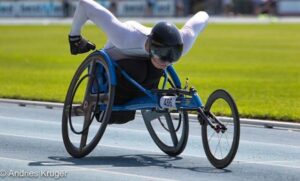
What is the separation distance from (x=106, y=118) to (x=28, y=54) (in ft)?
79.1

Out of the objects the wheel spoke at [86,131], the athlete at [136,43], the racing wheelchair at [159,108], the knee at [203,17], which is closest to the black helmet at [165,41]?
the athlete at [136,43]

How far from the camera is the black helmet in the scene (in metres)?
9.24

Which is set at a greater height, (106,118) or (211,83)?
(106,118)

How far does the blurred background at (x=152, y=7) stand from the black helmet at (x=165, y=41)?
220ft

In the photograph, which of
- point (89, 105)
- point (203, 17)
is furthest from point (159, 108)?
point (203, 17)

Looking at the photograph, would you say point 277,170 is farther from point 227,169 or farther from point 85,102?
point 85,102

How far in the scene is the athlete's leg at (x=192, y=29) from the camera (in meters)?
9.72

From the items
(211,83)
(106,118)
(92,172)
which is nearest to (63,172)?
(92,172)

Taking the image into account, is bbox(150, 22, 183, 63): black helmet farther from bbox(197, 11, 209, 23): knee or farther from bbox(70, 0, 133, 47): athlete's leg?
bbox(197, 11, 209, 23): knee

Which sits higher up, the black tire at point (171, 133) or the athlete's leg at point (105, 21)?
the athlete's leg at point (105, 21)

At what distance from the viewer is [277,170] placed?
9.24 meters

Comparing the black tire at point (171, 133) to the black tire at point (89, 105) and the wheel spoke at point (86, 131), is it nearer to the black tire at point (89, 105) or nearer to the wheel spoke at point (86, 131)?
the black tire at point (89, 105)

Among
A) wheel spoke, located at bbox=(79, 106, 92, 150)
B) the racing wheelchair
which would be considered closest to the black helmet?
the racing wheelchair

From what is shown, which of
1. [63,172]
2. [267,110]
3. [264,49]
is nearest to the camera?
[63,172]
